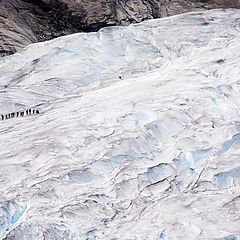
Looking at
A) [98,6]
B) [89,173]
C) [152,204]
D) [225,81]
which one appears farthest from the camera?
[98,6]

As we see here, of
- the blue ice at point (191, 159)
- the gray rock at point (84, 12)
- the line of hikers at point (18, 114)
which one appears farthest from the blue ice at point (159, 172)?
the gray rock at point (84, 12)

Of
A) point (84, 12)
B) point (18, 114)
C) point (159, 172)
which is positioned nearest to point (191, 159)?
point (159, 172)

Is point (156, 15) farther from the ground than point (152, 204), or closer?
closer

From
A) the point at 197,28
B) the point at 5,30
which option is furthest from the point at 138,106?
the point at 5,30

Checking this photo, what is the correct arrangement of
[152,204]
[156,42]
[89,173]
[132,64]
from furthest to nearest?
[156,42]
[132,64]
[89,173]
[152,204]

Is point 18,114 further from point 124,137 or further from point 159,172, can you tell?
point 159,172

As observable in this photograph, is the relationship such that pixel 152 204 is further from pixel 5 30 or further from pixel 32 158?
pixel 5 30

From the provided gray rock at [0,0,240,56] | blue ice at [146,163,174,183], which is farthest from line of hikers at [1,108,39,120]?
gray rock at [0,0,240,56]

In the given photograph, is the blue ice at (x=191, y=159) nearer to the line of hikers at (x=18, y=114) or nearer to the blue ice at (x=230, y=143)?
the blue ice at (x=230, y=143)
